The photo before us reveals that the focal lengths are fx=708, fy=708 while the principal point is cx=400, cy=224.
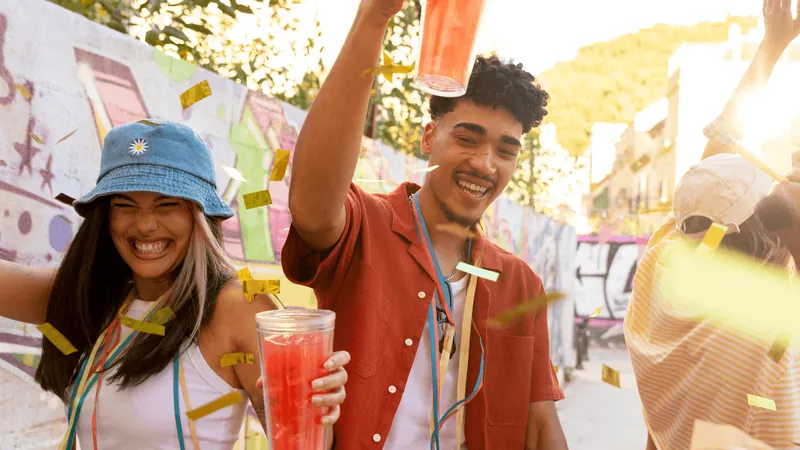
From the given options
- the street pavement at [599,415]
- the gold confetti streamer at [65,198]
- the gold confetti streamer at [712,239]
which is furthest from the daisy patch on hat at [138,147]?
the street pavement at [599,415]

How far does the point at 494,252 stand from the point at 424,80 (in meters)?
0.89

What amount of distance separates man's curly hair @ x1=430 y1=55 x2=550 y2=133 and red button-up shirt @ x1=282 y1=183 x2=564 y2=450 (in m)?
0.34

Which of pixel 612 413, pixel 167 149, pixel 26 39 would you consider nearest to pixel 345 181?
pixel 167 149

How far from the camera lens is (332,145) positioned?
64.6 inches

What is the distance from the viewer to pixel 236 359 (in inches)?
81.5

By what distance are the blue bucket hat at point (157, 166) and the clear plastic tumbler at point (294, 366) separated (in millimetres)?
708

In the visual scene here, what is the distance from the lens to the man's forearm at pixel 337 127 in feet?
5.18

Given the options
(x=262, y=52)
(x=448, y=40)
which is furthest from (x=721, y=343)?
(x=262, y=52)

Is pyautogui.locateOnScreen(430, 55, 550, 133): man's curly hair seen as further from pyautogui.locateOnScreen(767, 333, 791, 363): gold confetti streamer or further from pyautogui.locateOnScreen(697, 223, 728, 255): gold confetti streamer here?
pyautogui.locateOnScreen(767, 333, 791, 363): gold confetti streamer

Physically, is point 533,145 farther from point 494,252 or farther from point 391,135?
point 494,252

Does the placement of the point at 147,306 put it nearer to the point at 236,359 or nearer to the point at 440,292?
the point at 236,359

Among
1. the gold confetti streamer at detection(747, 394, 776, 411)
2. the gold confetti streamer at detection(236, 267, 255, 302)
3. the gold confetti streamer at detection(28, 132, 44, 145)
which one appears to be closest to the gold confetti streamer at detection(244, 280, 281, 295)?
the gold confetti streamer at detection(236, 267, 255, 302)

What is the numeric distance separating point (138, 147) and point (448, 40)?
1052mm

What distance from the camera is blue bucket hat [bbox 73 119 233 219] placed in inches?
82.0
